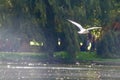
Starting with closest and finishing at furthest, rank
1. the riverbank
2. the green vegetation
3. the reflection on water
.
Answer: the reflection on water
the green vegetation
the riverbank

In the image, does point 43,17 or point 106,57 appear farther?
point 106,57

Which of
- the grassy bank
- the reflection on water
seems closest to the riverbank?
the grassy bank

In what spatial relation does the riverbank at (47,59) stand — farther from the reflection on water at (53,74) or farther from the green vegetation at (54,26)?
the reflection on water at (53,74)

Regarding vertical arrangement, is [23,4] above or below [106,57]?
above

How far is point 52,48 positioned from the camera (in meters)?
54.8

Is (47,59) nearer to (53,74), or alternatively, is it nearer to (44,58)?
(44,58)

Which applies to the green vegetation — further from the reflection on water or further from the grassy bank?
the reflection on water

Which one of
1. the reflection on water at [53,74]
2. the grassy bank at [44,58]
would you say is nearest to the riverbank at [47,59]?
the grassy bank at [44,58]

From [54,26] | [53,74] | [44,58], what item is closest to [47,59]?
[44,58]

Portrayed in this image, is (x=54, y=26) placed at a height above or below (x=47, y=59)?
above

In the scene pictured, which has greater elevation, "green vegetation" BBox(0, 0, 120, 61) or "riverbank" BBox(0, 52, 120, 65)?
"green vegetation" BBox(0, 0, 120, 61)

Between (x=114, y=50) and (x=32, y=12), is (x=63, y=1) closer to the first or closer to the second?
(x=32, y=12)

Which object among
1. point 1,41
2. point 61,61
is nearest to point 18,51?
point 1,41

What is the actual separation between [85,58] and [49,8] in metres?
6.95
